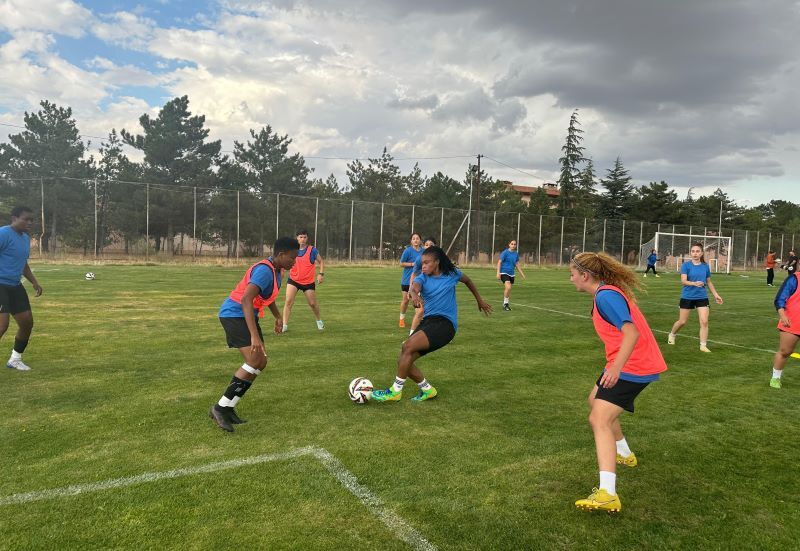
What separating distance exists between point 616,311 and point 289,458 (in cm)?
290

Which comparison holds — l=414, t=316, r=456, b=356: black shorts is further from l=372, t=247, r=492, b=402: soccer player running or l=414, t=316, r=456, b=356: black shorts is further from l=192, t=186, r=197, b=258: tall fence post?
l=192, t=186, r=197, b=258: tall fence post

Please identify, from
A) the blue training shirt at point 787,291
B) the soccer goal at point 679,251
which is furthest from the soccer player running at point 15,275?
the soccer goal at point 679,251

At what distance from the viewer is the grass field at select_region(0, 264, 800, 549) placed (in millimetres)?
3363

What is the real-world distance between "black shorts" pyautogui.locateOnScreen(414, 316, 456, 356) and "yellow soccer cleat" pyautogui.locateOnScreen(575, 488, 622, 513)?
2416mm

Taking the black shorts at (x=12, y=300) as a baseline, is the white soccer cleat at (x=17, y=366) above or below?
below

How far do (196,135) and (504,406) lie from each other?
48514mm

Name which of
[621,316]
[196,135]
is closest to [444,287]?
[621,316]

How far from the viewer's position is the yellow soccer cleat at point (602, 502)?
11.8ft

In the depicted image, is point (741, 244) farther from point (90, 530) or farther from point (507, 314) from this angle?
point (90, 530)

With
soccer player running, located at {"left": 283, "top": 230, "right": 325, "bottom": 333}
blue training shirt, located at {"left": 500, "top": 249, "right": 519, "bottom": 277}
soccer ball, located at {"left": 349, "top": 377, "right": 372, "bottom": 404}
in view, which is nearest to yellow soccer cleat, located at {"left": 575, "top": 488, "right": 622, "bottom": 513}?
soccer ball, located at {"left": 349, "top": 377, "right": 372, "bottom": 404}

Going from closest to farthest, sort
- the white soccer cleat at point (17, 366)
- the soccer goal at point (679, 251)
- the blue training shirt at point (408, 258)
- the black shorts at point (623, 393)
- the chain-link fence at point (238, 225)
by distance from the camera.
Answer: the black shorts at point (623, 393) < the white soccer cleat at point (17, 366) < the blue training shirt at point (408, 258) < the chain-link fence at point (238, 225) < the soccer goal at point (679, 251)

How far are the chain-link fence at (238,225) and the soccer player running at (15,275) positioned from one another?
86.0ft

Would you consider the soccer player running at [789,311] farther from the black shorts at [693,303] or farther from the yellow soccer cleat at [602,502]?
the yellow soccer cleat at [602,502]

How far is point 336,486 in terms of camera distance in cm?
391
